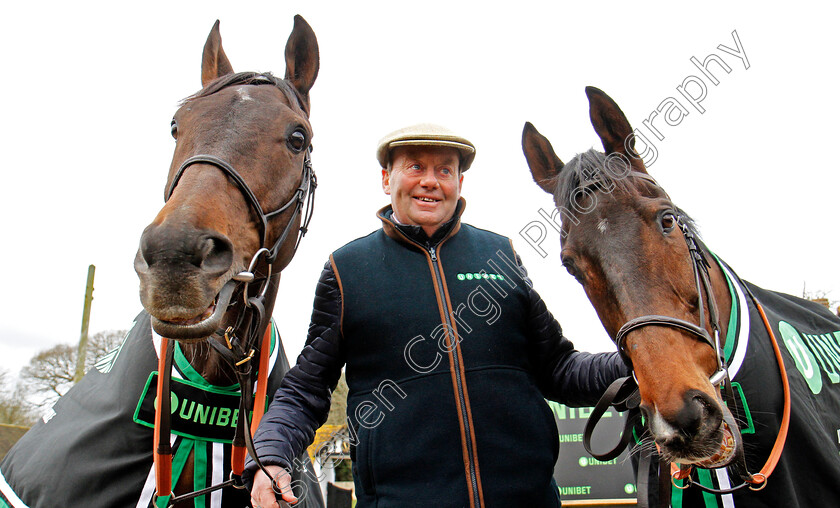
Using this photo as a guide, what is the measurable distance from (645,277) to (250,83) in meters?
2.17

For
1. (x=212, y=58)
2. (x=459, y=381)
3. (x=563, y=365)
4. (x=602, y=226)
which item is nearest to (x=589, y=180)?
(x=602, y=226)

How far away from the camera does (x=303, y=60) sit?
10.4 feet

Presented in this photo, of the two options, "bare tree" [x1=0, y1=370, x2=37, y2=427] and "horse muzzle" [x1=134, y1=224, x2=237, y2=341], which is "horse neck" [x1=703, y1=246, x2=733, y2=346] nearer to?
"horse muzzle" [x1=134, y1=224, x2=237, y2=341]

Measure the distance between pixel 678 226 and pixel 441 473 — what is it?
58.8 inches

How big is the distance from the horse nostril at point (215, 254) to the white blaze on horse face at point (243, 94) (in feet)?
3.09

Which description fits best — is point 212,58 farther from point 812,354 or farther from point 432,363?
point 812,354

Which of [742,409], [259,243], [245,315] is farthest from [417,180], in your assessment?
[742,409]

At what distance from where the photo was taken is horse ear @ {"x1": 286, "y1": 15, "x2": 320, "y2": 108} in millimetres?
3135

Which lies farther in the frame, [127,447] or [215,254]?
[127,447]

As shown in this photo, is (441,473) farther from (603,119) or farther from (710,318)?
(603,119)

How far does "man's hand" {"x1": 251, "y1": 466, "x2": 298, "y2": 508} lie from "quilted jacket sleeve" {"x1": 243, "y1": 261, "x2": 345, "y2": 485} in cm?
4

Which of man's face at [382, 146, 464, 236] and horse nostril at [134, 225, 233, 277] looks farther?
man's face at [382, 146, 464, 236]

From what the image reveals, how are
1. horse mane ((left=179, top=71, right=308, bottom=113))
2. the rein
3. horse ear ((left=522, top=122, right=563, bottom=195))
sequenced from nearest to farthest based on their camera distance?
the rein
horse mane ((left=179, top=71, right=308, bottom=113))
horse ear ((left=522, top=122, right=563, bottom=195))

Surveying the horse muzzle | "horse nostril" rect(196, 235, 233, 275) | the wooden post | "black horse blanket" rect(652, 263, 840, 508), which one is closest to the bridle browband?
"horse nostril" rect(196, 235, 233, 275)
